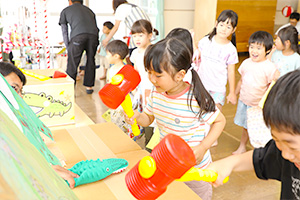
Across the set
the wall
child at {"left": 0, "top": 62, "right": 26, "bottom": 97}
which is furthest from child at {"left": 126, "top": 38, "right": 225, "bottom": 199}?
the wall

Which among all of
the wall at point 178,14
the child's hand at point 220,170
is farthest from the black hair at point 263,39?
the wall at point 178,14

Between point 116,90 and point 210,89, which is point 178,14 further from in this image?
point 116,90

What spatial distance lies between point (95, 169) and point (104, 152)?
0.74 feet

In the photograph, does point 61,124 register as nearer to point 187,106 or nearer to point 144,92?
point 144,92

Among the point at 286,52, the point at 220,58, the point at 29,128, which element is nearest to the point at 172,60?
the point at 29,128

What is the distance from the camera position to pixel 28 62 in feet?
10.2

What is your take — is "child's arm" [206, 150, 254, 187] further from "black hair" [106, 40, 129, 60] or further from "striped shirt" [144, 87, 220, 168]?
"black hair" [106, 40, 129, 60]

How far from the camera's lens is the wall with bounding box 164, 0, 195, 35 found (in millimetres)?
6578

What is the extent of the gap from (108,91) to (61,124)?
780 millimetres

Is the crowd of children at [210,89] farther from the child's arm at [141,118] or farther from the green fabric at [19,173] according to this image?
the green fabric at [19,173]

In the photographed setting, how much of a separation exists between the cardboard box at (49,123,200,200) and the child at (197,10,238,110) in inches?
43.9

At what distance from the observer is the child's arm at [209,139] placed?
118 centimetres

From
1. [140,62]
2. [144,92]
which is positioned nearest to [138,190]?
[144,92]

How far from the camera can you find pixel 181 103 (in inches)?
49.9
